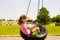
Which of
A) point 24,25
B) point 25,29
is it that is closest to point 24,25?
point 24,25

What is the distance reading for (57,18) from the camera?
92812mm

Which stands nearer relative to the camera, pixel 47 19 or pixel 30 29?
pixel 30 29

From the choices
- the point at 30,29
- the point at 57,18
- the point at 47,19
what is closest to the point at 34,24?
the point at 30,29

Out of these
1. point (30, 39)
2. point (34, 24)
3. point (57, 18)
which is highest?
point (34, 24)

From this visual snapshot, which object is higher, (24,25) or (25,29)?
(24,25)

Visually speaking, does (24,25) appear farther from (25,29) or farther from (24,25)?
(25,29)

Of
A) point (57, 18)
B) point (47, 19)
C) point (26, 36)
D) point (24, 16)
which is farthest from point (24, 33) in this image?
point (57, 18)

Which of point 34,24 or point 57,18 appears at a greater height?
point 34,24

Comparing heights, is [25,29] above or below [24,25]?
below

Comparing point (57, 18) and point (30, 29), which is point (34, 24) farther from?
point (57, 18)

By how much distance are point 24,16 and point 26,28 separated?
1.47 ft

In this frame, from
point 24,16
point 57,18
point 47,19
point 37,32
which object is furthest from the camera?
point 57,18

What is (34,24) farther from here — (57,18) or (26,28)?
(57,18)

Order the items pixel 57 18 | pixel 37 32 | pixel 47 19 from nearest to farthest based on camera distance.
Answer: pixel 37 32 → pixel 47 19 → pixel 57 18
